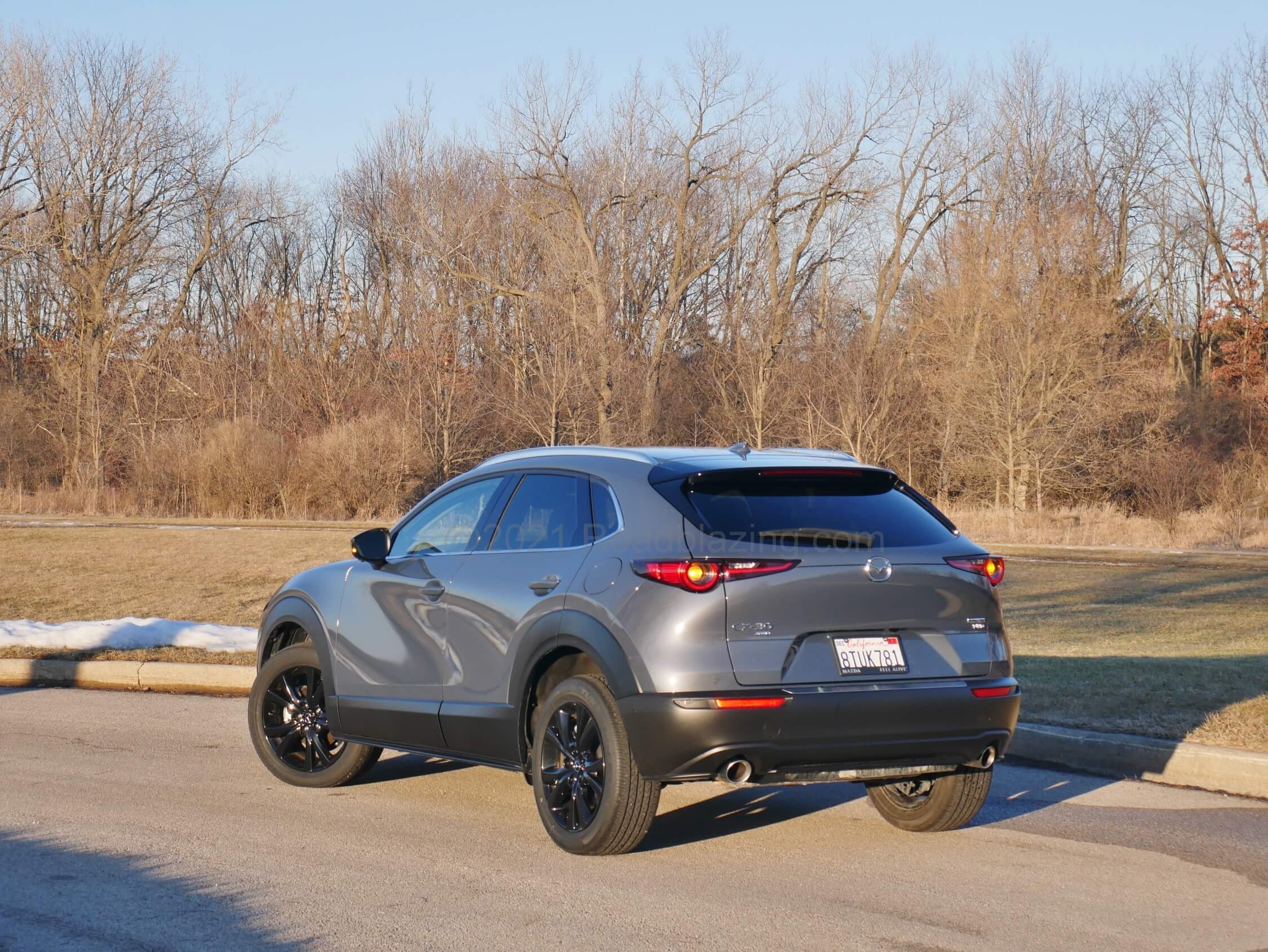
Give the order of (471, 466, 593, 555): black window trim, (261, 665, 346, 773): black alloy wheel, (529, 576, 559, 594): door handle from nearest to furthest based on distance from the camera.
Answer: (529, 576, 559, 594): door handle < (471, 466, 593, 555): black window trim < (261, 665, 346, 773): black alloy wheel

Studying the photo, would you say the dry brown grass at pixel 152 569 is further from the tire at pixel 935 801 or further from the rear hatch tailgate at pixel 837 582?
the rear hatch tailgate at pixel 837 582

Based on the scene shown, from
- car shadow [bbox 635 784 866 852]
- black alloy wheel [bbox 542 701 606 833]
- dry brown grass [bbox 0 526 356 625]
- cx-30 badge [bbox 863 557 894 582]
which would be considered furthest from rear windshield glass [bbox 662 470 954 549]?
dry brown grass [bbox 0 526 356 625]

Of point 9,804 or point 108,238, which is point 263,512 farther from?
point 9,804

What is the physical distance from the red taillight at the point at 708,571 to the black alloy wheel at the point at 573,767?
2.41 ft

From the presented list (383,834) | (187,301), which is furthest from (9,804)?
(187,301)

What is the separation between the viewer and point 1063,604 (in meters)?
16.9

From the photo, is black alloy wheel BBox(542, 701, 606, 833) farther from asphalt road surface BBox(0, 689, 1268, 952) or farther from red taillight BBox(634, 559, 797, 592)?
red taillight BBox(634, 559, 797, 592)

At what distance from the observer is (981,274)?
128 ft

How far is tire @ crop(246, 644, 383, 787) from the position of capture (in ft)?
25.1

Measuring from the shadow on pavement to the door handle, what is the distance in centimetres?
175

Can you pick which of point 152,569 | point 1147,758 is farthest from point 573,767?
point 152,569

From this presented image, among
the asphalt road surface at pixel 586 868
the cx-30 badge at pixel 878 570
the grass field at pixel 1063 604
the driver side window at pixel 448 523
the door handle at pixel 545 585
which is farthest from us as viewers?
the grass field at pixel 1063 604

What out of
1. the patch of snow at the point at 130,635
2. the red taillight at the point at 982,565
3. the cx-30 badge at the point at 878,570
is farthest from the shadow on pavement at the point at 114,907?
the patch of snow at the point at 130,635

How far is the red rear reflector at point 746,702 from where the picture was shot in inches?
215
